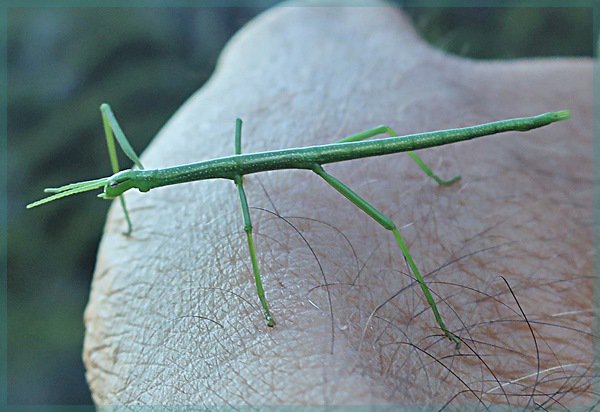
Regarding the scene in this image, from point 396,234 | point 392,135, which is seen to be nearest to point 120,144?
point 392,135

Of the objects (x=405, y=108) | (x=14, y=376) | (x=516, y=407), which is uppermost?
(x=405, y=108)

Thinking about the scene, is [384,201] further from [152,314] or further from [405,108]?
[152,314]

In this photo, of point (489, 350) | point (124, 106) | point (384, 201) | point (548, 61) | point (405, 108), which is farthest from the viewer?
point (124, 106)

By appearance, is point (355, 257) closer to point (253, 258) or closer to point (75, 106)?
point (253, 258)

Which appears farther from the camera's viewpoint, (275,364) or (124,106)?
(124,106)

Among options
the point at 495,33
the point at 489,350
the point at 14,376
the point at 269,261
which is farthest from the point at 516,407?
the point at 495,33

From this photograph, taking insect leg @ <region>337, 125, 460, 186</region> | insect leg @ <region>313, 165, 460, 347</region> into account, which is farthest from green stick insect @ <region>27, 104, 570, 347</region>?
insect leg @ <region>337, 125, 460, 186</region>

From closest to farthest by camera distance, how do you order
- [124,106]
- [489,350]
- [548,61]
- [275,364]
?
1. [275,364]
2. [489,350]
3. [548,61]
4. [124,106]
